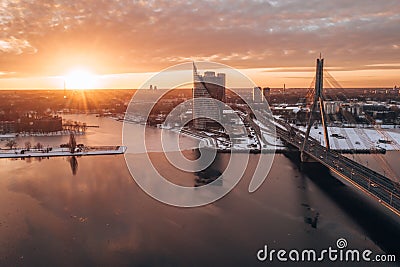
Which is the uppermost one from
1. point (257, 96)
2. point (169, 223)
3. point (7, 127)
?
point (257, 96)

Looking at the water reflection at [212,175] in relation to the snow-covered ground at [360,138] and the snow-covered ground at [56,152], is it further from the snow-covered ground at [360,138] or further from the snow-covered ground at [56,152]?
the snow-covered ground at [360,138]

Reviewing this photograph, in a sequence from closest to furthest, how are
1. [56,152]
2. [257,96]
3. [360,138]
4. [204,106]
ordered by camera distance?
1. [56,152]
2. [360,138]
3. [204,106]
4. [257,96]

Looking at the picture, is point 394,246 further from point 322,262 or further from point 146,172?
point 146,172

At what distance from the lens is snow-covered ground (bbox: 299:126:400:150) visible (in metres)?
8.24

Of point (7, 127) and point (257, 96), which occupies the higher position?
point (257, 96)

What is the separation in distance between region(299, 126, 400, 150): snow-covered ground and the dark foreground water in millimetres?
3699

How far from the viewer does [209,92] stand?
11938 millimetres

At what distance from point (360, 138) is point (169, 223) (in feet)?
25.7

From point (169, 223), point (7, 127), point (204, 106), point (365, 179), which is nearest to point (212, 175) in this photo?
point (169, 223)

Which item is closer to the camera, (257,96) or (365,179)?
(365,179)

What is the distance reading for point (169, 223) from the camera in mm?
3594

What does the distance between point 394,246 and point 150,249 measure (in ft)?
7.75

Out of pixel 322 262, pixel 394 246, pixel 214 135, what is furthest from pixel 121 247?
pixel 214 135

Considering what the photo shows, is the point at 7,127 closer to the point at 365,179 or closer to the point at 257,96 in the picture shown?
the point at 365,179
